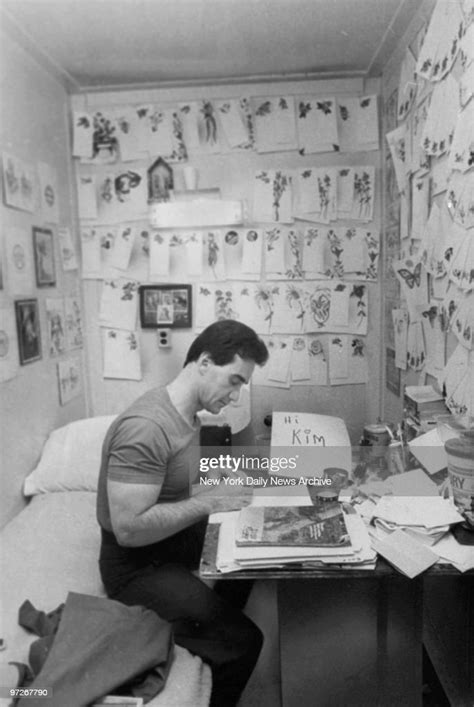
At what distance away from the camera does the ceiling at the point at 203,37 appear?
2.74ft

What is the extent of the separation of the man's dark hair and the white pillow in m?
0.29

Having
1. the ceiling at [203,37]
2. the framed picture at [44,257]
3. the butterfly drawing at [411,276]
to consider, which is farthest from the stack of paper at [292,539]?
the ceiling at [203,37]

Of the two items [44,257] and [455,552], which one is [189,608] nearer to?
[455,552]

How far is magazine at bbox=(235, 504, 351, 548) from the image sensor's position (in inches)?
27.6

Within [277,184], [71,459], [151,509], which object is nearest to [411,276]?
[277,184]

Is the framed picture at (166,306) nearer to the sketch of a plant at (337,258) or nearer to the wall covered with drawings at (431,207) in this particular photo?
the sketch of a plant at (337,258)

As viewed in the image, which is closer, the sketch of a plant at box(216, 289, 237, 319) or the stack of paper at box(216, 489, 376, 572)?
the stack of paper at box(216, 489, 376, 572)

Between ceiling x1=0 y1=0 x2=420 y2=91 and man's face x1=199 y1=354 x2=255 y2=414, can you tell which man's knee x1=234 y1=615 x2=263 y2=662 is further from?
ceiling x1=0 y1=0 x2=420 y2=91

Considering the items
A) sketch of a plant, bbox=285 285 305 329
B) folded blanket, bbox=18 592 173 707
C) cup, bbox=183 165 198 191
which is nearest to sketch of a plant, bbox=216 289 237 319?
sketch of a plant, bbox=285 285 305 329

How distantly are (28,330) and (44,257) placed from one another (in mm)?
150

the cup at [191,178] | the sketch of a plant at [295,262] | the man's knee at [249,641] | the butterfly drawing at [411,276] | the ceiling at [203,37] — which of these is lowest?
the man's knee at [249,641]

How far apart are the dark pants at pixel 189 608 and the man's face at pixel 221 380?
311 mm

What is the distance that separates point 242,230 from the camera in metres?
1.00

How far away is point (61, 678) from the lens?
24.2 inches
